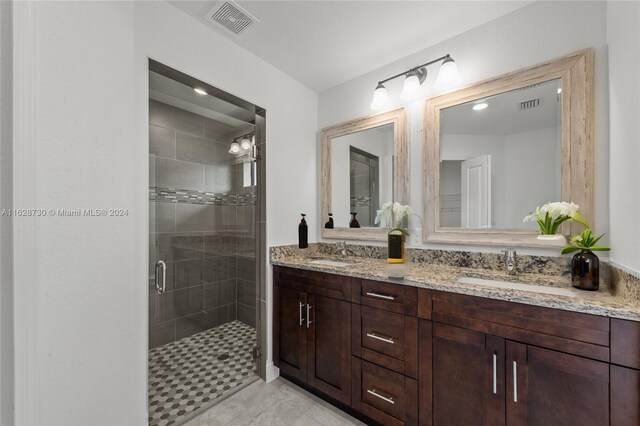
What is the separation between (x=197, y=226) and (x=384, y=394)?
95.6 inches

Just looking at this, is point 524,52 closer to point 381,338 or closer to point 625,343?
point 625,343

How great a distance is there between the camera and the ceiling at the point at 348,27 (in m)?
1.52

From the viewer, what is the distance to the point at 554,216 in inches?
52.5

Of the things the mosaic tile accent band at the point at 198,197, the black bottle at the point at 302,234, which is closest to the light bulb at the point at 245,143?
the mosaic tile accent band at the point at 198,197

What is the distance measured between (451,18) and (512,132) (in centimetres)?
82

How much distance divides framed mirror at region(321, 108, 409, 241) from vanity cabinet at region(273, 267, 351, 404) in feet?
2.13

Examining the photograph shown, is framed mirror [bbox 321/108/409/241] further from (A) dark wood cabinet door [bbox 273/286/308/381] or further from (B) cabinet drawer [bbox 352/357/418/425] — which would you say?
(B) cabinet drawer [bbox 352/357/418/425]

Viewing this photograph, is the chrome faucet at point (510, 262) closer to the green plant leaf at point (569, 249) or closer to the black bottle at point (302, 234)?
the green plant leaf at point (569, 249)

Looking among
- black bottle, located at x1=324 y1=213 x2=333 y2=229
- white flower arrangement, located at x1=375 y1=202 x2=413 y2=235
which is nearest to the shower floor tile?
black bottle, located at x1=324 y1=213 x2=333 y2=229

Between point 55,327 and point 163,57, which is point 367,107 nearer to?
point 163,57

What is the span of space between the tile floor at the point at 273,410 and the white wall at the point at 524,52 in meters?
1.44

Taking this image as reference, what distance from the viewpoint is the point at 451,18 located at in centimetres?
162

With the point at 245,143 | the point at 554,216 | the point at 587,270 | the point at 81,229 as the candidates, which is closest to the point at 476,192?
the point at 554,216

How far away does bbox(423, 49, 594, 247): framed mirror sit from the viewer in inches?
54.2
